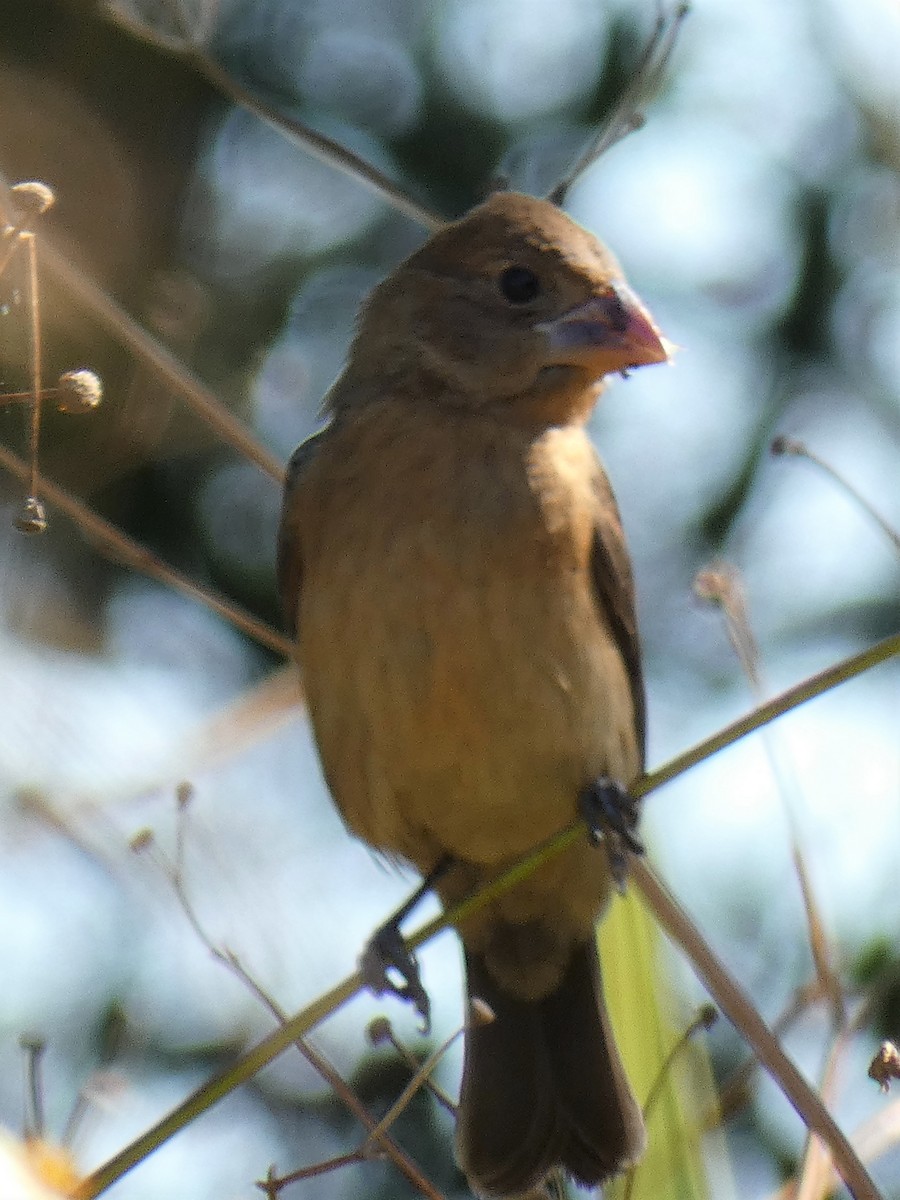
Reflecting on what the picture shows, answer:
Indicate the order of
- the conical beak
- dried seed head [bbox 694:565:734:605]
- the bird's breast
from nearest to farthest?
dried seed head [bbox 694:565:734:605] < the bird's breast < the conical beak

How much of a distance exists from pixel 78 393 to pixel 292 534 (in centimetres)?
174

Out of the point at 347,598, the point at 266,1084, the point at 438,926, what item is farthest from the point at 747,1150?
the point at 438,926

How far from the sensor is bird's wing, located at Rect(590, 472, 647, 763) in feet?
13.0

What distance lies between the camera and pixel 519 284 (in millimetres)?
4125

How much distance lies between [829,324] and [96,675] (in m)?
3.29

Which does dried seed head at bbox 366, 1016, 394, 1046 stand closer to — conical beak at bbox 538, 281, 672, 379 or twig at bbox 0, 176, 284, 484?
twig at bbox 0, 176, 284, 484

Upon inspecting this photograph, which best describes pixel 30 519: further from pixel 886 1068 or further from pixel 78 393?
pixel 886 1068

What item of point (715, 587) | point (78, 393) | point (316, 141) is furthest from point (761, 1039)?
point (316, 141)

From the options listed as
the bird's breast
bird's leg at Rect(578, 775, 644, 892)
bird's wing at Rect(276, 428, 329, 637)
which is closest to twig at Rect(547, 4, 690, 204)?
the bird's breast

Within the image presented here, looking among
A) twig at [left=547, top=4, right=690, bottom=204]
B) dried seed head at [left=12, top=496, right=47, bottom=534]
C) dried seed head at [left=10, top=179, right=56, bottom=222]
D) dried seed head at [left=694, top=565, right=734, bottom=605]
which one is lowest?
dried seed head at [left=12, top=496, right=47, bottom=534]

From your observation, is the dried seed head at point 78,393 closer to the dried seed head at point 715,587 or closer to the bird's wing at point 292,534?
the dried seed head at point 715,587

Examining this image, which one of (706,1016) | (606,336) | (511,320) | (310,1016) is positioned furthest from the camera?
(511,320)

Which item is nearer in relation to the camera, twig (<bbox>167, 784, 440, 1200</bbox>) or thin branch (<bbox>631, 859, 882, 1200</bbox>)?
thin branch (<bbox>631, 859, 882, 1200</bbox>)

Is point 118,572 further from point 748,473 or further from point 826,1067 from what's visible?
point 826,1067
